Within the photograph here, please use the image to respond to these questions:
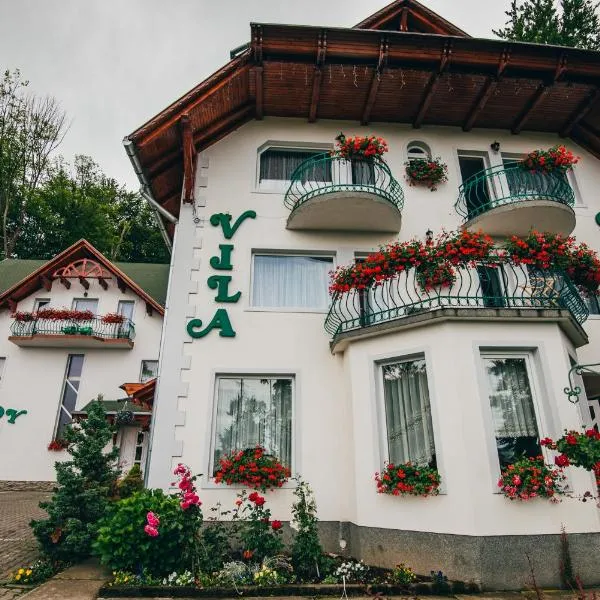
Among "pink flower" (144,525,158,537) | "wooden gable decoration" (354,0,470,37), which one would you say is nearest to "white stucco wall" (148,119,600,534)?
"pink flower" (144,525,158,537)

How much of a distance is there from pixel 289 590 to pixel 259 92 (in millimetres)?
9765

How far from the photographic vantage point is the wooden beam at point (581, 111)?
1041 cm

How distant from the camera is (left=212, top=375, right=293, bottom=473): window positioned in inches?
302

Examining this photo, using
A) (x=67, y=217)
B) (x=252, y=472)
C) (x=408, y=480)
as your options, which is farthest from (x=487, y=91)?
(x=67, y=217)

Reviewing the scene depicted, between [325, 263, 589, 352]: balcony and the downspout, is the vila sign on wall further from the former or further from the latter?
[325, 263, 589, 352]: balcony

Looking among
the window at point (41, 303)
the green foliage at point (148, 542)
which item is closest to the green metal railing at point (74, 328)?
the window at point (41, 303)

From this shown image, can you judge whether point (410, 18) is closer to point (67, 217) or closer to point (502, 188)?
point (502, 188)

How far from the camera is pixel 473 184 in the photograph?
10.1 meters

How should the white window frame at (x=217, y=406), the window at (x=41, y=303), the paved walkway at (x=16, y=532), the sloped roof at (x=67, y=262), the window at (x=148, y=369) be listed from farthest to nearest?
the window at (x=41, y=303) → the sloped roof at (x=67, y=262) → the window at (x=148, y=369) → the white window frame at (x=217, y=406) → the paved walkway at (x=16, y=532)

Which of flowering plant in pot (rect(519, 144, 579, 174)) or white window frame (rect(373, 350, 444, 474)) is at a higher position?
flowering plant in pot (rect(519, 144, 579, 174))

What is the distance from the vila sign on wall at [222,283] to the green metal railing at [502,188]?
5.09 meters

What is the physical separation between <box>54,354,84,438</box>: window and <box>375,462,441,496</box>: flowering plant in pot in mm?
14777

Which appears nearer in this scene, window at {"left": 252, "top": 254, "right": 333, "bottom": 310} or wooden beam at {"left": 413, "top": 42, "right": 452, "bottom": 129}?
window at {"left": 252, "top": 254, "right": 333, "bottom": 310}

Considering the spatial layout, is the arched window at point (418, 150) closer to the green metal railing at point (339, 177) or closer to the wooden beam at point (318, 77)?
the green metal railing at point (339, 177)
